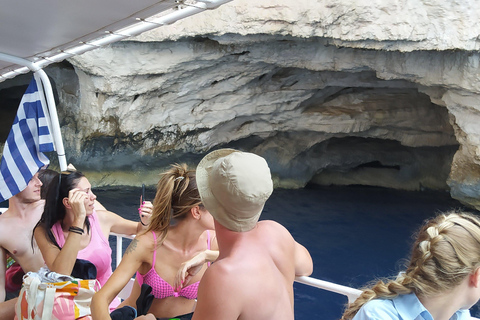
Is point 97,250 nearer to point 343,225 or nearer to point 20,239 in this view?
point 20,239

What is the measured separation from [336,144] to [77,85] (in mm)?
6328

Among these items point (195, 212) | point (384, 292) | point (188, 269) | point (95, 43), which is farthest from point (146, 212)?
point (384, 292)

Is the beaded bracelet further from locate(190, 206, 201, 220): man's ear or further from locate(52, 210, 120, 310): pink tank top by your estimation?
locate(190, 206, 201, 220): man's ear

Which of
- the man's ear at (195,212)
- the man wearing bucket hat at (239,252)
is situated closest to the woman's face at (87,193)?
the man's ear at (195,212)

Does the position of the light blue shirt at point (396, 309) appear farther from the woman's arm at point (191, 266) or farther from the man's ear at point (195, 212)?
the man's ear at point (195, 212)

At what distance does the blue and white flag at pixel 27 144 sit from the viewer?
2.47 m

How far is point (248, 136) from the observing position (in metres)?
10.9

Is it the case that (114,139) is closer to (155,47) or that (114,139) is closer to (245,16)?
(155,47)

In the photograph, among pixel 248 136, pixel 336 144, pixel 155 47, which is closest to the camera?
pixel 155 47

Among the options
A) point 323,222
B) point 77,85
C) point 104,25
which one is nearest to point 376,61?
point 323,222

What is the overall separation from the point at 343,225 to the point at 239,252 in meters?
7.79

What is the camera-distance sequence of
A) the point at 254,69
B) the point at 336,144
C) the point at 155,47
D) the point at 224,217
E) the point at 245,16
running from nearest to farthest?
the point at 224,217 → the point at 245,16 → the point at 155,47 → the point at 254,69 → the point at 336,144

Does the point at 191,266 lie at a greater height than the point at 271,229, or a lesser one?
lesser

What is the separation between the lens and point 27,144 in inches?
104
